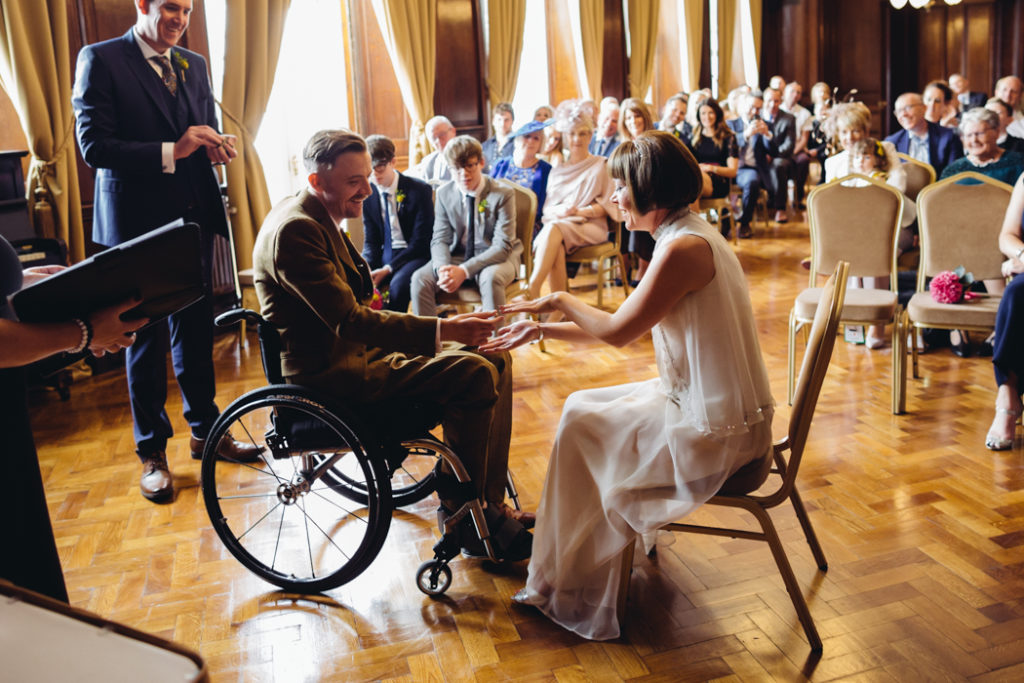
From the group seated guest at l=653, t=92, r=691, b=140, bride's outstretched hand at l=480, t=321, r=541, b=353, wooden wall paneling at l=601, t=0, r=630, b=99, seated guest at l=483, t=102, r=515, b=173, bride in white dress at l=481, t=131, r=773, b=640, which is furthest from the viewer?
wooden wall paneling at l=601, t=0, r=630, b=99

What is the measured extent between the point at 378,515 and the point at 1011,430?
2535 mm

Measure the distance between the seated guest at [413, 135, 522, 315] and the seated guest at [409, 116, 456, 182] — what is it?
1192 millimetres

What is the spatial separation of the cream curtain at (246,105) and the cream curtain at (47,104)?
115cm

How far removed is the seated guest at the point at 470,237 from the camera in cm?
461

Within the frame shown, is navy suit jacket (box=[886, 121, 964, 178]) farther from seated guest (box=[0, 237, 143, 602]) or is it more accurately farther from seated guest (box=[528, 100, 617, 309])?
seated guest (box=[0, 237, 143, 602])

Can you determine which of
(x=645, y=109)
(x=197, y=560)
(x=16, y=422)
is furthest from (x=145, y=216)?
(x=645, y=109)

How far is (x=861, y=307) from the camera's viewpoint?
396cm

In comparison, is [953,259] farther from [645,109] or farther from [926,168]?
[645,109]

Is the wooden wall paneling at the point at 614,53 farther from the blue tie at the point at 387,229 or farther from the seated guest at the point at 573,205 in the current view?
the blue tie at the point at 387,229

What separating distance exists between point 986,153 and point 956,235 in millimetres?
911

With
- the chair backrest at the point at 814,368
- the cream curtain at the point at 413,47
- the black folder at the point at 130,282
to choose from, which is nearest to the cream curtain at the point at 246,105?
the cream curtain at the point at 413,47

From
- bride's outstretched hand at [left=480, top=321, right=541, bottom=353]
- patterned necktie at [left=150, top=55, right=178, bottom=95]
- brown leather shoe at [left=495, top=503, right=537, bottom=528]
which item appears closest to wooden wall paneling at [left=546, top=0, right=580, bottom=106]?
patterned necktie at [left=150, top=55, right=178, bottom=95]

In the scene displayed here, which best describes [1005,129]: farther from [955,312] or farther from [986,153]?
[955,312]

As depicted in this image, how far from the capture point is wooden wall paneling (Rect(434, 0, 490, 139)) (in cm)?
870
